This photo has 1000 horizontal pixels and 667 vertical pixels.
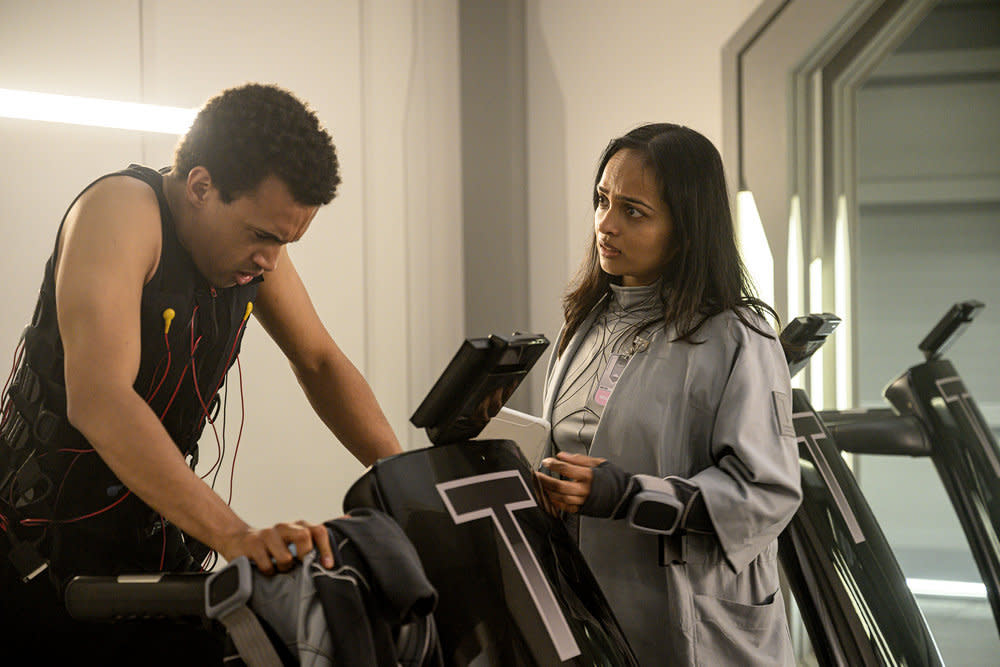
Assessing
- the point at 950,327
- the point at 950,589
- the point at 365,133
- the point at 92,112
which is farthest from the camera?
the point at 950,589

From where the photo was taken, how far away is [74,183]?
Answer: 2281 millimetres

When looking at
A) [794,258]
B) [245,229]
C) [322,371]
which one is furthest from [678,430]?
[794,258]

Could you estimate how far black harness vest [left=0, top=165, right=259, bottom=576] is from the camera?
1.28 metres

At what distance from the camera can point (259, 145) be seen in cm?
126

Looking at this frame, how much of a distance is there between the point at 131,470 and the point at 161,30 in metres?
1.76

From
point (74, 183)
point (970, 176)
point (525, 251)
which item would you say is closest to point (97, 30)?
point (74, 183)

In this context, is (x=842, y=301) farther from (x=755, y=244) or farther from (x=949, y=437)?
(x=949, y=437)

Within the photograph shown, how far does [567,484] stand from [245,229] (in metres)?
0.57

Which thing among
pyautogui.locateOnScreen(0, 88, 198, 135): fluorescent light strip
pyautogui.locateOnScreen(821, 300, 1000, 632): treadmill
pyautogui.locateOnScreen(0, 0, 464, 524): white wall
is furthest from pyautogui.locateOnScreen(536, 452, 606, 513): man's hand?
pyautogui.locateOnScreen(0, 0, 464, 524): white wall

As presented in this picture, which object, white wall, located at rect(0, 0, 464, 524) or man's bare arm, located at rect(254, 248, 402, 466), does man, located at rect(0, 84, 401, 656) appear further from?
white wall, located at rect(0, 0, 464, 524)

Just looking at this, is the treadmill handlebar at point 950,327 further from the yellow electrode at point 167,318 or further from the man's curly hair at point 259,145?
the yellow electrode at point 167,318

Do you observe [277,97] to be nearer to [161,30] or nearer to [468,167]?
[161,30]

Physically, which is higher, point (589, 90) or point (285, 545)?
point (589, 90)

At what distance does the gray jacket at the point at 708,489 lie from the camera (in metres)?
1.38
